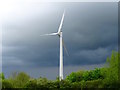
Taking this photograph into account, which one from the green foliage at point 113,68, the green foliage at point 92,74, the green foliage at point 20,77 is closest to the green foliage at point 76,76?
the green foliage at point 92,74

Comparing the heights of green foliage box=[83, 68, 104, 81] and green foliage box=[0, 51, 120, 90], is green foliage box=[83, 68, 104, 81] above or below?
above

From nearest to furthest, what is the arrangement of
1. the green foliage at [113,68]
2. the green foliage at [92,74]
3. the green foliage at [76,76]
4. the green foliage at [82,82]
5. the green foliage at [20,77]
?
the green foliage at [82,82], the green foliage at [113,68], the green foliage at [20,77], the green foliage at [92,74], the green foliage at [76,76]

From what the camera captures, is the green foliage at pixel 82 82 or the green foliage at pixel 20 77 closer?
the green foliage at pixel 82 82

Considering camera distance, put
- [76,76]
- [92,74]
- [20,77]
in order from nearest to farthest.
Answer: [20,77] → [92,74] → [76,76]

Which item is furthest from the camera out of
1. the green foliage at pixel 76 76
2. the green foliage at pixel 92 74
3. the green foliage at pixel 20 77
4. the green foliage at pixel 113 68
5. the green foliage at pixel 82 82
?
the green foliage at pixel 76 76

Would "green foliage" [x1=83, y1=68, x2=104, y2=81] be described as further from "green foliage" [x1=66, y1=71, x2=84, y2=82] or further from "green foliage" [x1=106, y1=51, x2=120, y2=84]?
"green foliage" [x1=106, y1=51, x2=120, y2=84]

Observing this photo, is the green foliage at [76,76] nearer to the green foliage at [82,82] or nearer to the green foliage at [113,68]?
the green foliage at [82,82]

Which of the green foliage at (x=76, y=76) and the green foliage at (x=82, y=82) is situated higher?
the green foliage at (x=76, y=76)

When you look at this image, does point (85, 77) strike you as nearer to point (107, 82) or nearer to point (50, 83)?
point (107, 82)

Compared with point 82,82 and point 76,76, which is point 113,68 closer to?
point 82,82

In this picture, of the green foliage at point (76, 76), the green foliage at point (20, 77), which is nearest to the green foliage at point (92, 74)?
the green foliage at point (76, 76)

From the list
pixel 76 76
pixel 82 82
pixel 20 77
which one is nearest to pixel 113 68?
pixel 82 82

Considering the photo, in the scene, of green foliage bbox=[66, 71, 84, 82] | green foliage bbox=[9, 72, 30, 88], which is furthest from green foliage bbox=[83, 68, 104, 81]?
green foliage bbox=[9, 72, 30, 88]

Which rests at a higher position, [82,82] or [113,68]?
[113,68]
